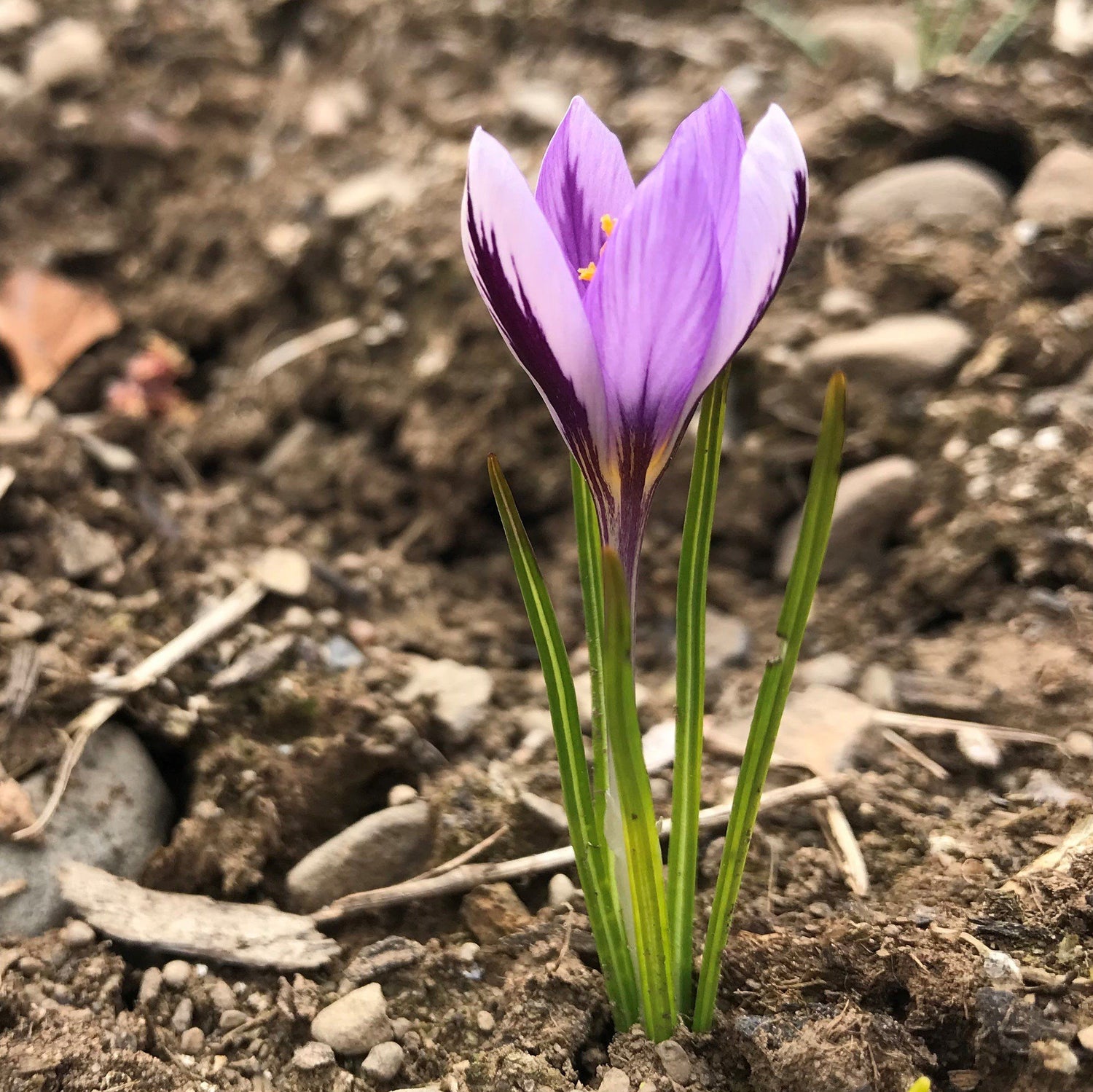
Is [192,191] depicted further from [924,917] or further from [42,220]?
[924,917]

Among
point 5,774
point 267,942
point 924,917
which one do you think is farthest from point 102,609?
point 924,917

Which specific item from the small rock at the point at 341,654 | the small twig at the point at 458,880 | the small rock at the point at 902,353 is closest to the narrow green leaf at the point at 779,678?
the small twig at the point at 458,880

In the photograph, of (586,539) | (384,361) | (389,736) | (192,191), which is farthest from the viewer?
(192,191)

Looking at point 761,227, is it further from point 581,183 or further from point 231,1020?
point 231,1020

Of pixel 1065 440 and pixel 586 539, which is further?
pixel 1065 440

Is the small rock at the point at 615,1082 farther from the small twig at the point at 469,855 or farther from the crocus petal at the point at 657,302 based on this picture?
the crocus petal at the point at 657,302

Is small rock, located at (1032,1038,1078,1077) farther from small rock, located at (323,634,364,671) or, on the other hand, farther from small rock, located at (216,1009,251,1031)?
small rock, located at (323,634,364,671)
